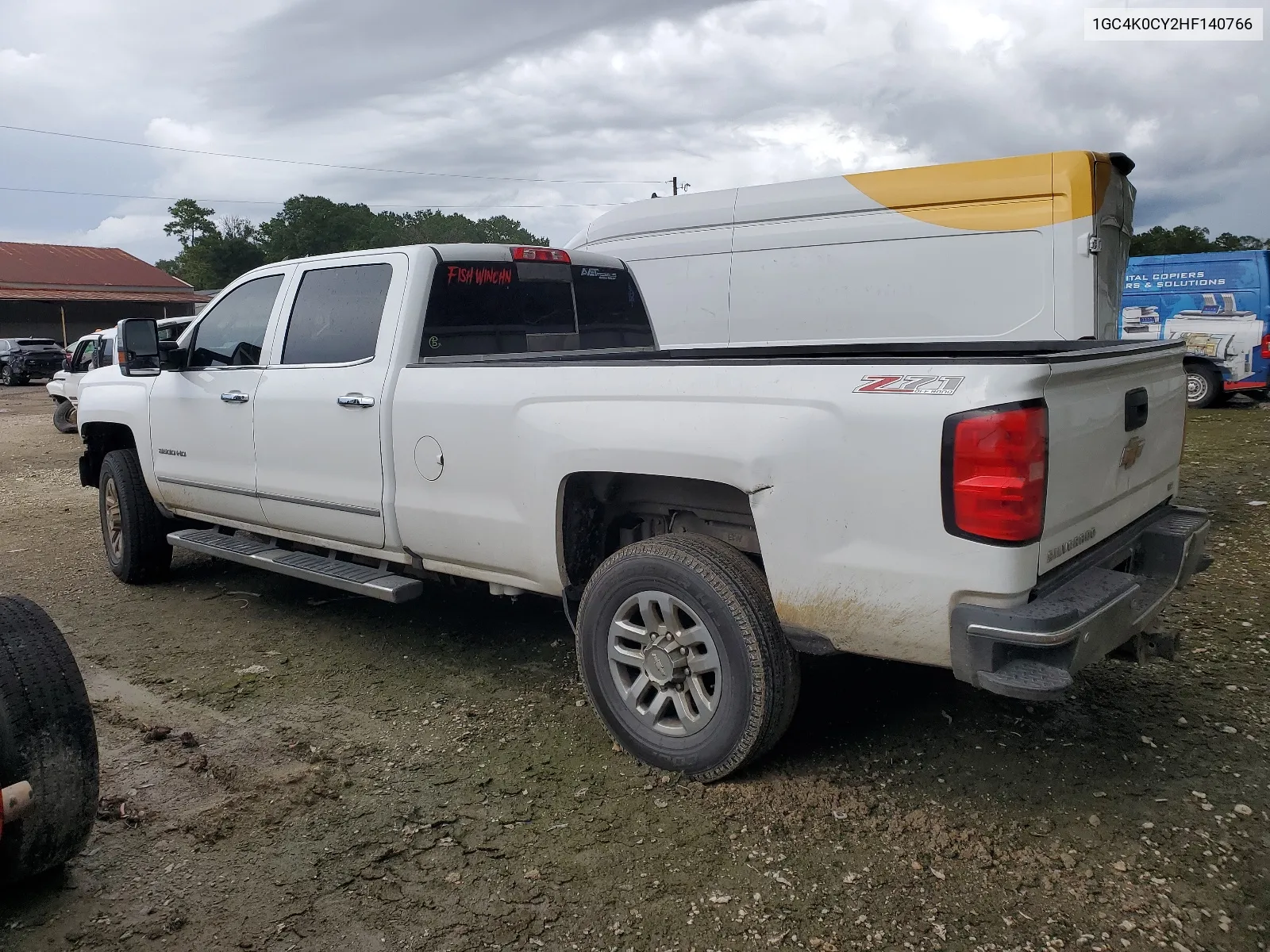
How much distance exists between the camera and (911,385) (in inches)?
108

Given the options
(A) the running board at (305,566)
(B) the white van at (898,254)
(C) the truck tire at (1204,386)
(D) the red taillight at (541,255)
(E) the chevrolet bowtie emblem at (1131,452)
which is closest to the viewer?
(E) the chevrolet bowtie emblem at (1131,452)

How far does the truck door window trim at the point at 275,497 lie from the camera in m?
4.39

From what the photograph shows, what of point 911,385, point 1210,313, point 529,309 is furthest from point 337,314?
point 1210,313

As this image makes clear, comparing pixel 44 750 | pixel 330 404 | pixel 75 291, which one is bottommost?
pixel 44 750

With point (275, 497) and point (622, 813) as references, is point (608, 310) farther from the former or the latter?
point (622, 813)

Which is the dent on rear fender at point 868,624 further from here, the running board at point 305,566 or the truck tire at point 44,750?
the truck tire at point 44,750

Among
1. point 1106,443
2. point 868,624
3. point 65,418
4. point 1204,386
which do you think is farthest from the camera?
point 65,418

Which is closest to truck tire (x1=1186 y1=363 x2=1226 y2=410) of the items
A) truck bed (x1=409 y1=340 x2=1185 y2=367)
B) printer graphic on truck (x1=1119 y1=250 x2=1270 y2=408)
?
printer graphic on truck (x1=1119 y1=250 x2=1270 y2=408)

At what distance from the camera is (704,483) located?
3457 millimetres

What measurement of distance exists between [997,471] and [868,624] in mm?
607

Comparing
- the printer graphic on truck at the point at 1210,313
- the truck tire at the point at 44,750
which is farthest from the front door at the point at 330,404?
the printer graphic on truck at the point at 1210,313

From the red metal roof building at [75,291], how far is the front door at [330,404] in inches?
1638

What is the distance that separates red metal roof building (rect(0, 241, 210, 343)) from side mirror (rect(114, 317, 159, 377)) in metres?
40.5

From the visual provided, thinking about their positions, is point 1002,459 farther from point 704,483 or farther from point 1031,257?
point 1031,257
